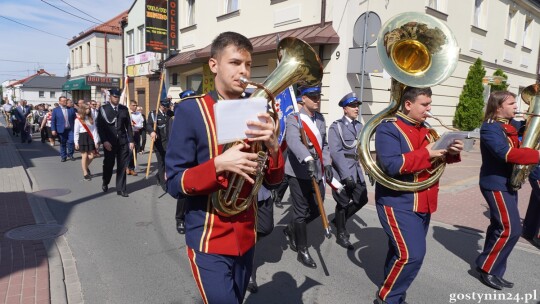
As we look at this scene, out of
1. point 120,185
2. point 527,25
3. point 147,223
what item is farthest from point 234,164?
point 527,25

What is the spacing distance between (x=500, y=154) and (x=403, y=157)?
129 cm

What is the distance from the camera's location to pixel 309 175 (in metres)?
3.80

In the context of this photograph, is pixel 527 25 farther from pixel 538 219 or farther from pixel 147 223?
pixel 147 223

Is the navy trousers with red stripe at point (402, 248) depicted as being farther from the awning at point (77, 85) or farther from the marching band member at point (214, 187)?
the awning at point (77, 85)

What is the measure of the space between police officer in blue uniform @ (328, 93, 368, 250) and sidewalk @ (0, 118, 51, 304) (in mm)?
3358

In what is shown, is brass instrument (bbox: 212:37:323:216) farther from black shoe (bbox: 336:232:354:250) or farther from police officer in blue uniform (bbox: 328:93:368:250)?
black shoe (bbox: 336:232:354:250)

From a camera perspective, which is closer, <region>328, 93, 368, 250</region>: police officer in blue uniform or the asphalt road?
the asphalt road

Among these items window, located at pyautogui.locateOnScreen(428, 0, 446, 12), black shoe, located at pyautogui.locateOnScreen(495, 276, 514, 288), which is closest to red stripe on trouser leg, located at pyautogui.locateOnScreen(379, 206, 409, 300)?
black shoe, located at pyautogui.locateOnScreen(495, 276, 514, 288)

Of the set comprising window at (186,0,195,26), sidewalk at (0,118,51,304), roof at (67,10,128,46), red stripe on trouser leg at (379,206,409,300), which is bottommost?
sidewalk at (0,118,51,304)

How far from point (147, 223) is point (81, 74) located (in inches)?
1218

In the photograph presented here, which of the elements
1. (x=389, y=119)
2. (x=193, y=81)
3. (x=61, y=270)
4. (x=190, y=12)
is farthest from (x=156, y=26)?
(x=389, y=119)

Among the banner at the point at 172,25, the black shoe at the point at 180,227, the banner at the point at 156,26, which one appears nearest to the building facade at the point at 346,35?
the banner at the point at 172,25

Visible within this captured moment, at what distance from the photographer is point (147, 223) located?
18.5ft

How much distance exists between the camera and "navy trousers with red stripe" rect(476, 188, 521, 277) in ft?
12.0
